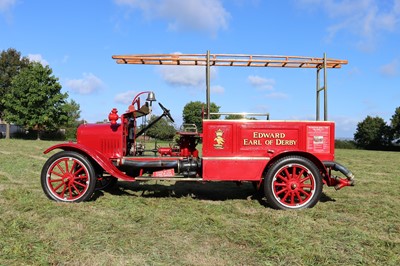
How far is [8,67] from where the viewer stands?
47062 mm

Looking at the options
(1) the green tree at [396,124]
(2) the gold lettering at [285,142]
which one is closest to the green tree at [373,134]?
(1) the green tree at [396,124]

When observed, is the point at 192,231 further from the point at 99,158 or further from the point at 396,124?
the point at 396,124

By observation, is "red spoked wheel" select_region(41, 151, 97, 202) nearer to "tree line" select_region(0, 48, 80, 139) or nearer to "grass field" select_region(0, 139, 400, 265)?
"grass field" select_region(0, 139, 400, 265)

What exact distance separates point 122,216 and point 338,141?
44.1 meters

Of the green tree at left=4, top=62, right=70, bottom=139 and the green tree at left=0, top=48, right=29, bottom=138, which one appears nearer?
the green tree at left=4, top=62, right=70, bottom=139

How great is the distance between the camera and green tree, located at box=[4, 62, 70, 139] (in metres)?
40.4

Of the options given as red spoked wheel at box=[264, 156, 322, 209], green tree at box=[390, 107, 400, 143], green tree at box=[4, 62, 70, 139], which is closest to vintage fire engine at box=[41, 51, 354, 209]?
red spoked wheel at box=[264, 156, 322, 209]

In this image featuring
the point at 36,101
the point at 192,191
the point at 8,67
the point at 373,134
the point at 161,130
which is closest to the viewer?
the point at 161,130

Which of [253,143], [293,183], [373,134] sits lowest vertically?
[293,183]

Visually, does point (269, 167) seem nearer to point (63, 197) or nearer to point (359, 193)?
point (359, 193)

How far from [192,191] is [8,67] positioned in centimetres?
4879

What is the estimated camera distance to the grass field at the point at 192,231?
3.39 m

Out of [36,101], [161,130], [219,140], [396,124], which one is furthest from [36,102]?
[396,124]

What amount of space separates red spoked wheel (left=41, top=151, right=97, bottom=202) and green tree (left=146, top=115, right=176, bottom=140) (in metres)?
1.50
